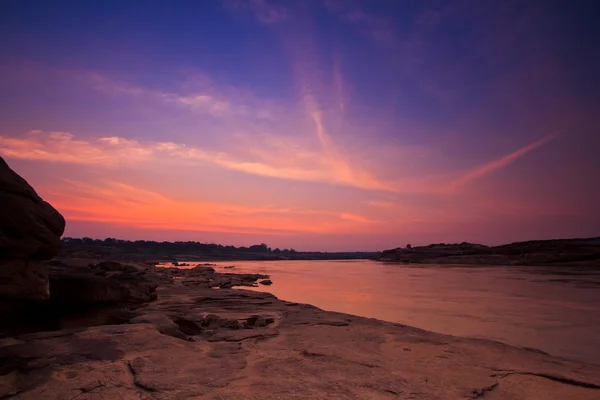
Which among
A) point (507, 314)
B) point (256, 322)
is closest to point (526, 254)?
point (507, 314)

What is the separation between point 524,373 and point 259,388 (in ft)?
12.8

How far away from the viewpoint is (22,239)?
5.76 m

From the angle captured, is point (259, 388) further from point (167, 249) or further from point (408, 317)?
point (167, 249)

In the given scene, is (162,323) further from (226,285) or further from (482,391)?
(226,285)

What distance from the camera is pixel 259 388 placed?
4.34m

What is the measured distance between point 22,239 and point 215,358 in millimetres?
3739

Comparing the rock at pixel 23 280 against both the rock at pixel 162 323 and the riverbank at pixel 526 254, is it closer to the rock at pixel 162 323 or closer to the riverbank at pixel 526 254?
the rock at pixel 162 323

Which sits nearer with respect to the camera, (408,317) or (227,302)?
(408,317)

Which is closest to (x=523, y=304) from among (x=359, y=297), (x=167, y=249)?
(x=359, y=297)

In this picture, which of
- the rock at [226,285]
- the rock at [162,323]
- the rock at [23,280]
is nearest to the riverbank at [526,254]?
the rock at [226,285]

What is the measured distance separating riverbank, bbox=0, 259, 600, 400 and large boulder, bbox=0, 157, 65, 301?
0.87 meters

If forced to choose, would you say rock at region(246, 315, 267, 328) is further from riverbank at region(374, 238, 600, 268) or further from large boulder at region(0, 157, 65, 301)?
riverbank at region(374, 238, 600, 268)

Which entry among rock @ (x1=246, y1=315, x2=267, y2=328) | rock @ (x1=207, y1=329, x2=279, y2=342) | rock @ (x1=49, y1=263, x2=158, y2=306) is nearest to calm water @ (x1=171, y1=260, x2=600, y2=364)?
rock @ (x1=246, y1=315, x2=267, y2=328)

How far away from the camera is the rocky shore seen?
4316 millimetres
